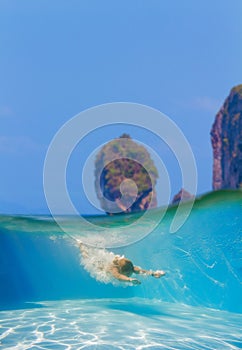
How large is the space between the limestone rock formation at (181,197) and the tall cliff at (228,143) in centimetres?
152

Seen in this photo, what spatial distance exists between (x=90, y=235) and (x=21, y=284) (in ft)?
40.1

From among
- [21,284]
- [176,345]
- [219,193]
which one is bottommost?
[21,284]

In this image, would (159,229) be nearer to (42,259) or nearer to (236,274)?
(236,274)

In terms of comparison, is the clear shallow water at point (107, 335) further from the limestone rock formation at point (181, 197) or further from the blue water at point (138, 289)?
the limestone rock formation at point (181, 197)

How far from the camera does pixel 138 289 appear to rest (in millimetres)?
22656

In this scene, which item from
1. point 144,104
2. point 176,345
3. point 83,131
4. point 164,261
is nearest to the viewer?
point 176,345

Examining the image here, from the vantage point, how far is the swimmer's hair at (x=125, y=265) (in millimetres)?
14057

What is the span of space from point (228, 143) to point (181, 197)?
4.20m

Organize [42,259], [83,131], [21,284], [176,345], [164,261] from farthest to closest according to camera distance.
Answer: [42,259], [21,284], [164,261], [83,131], [176,345]

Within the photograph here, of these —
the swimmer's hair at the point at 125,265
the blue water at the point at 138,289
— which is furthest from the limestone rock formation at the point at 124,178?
the swimmer's hair at the point at 125,265

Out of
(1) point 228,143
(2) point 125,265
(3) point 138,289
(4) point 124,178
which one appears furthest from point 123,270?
(3) point 138,289

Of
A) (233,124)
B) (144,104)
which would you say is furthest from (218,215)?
(144,104)

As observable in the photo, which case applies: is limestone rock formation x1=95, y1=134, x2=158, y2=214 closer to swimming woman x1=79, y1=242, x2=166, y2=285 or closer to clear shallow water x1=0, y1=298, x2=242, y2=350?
swimming woman x1=79, y1=242, x2=166, y2=285

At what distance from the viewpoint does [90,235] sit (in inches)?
719
